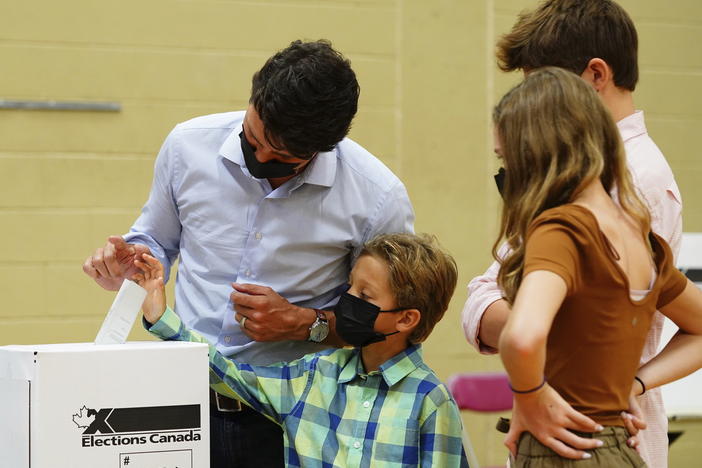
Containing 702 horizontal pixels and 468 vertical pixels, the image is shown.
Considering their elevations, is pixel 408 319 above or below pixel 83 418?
above

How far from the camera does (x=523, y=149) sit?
129cm

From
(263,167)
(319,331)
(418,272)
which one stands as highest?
(263,167)

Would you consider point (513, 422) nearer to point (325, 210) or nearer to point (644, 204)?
point (644, 204)

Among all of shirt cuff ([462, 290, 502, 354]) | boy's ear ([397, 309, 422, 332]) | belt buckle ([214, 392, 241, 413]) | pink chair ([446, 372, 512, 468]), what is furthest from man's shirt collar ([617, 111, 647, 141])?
pink chair ([446, 372, 512, 468])

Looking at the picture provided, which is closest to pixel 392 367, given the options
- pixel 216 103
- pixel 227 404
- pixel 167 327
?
pixel 227 404

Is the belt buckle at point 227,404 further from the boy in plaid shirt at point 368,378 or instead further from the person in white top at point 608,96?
the person in white top at point 608,96

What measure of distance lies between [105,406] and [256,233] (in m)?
0.50

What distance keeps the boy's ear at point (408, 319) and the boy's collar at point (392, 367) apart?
0.16 ft

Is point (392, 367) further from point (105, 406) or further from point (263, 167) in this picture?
point (105, 406)

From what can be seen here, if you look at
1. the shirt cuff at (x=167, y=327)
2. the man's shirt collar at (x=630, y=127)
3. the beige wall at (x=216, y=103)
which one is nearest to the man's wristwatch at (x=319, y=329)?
the shirt cuff at (x=167, y=327)

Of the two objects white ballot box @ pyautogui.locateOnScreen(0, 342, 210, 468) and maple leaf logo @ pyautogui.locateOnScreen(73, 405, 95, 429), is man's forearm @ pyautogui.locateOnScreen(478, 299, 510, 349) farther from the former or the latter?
maple leaf logo @ pyautogui.locateOnScreen(73, 405, 95, 429)

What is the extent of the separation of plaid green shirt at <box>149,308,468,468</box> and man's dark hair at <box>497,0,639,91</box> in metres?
0.72

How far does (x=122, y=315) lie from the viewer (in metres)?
1.67

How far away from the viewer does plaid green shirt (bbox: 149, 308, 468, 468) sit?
1805 mm
